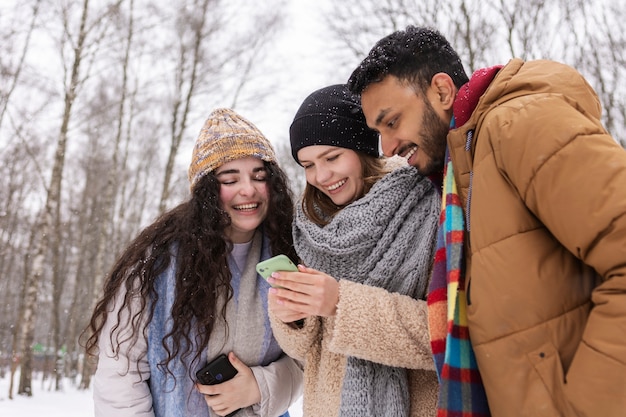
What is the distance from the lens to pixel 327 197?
2.40 meters

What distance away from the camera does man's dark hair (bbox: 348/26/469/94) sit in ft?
6.02

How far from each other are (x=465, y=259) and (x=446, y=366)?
32cm

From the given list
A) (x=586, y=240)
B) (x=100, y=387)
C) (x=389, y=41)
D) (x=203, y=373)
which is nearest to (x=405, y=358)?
(x=586, y=240)

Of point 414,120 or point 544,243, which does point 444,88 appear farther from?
point 544,243

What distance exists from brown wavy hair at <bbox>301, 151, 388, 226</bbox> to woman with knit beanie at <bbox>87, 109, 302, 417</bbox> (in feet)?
1.13

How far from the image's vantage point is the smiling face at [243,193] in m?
→ 2.55

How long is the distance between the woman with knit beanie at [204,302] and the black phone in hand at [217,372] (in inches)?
0.7

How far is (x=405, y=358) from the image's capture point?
1.74 m

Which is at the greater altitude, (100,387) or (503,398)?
(503,398)

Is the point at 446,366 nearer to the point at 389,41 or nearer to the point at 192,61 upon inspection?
the point at 389,41

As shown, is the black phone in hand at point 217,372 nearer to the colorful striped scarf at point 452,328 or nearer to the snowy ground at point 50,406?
the colorful striped scarf at point 452,328

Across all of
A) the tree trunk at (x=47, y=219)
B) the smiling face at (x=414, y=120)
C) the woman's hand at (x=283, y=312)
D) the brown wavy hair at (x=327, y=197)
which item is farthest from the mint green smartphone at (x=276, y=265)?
the tree trunk at (x=47, y=219)

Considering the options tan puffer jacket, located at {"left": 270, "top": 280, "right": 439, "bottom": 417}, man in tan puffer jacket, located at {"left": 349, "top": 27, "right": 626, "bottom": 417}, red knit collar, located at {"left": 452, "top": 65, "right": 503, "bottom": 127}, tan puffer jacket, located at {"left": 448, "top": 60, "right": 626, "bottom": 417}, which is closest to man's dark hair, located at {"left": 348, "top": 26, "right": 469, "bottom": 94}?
red knit collar, located at {"left": 452, "top": 65, "right": 503, "bottom": 127}

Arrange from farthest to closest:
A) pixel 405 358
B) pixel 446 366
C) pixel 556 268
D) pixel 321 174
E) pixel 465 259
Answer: pixel 321 174
pixel 405 358
pixel 465 259
pixel 446 366
pixel 556 268
